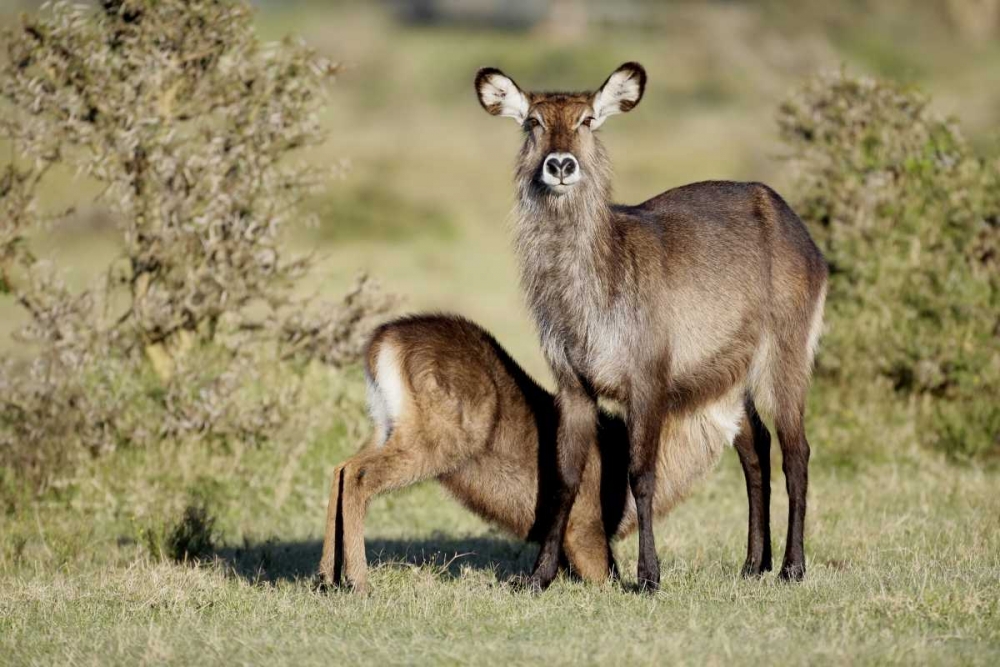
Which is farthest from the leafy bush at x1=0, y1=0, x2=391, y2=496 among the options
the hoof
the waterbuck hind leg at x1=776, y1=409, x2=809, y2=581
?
the hoof

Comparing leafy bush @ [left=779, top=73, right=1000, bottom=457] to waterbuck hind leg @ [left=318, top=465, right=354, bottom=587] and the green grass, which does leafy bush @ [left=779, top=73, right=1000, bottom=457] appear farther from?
waterbuck hind leg @ [left=318, top=465, right=354, bottom=587]

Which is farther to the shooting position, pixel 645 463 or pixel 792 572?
pixel 792 572

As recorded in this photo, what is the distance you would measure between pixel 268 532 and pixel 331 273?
1.67 meters

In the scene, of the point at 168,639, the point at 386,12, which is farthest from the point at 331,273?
the point at 386,12

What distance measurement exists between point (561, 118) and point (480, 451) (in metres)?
1.59

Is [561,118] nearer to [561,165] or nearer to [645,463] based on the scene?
[561,165]

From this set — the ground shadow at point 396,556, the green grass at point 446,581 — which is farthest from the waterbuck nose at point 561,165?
the ground shadow at point 396,556

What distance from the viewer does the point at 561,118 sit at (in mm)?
5688

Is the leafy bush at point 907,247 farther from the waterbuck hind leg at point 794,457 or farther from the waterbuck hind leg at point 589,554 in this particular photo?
the waterbuck hind leg at point 589,554

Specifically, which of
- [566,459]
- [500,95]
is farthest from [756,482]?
[500,95]

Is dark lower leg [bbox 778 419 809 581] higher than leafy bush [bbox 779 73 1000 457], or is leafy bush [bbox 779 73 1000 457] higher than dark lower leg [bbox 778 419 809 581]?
leafy bush [bbox 779 73 1000 457]

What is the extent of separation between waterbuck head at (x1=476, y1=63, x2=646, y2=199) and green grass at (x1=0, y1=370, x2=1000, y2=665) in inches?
70.7

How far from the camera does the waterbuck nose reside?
17.8 feet

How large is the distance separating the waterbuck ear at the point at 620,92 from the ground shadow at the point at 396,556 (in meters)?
2.14
